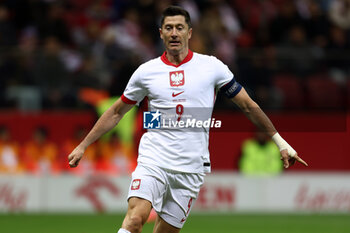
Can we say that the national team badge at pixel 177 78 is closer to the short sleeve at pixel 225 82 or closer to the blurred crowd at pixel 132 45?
the short sleeve at pixel 225 82

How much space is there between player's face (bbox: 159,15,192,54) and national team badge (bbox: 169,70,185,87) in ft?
0.61

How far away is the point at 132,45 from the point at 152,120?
10.4 metres

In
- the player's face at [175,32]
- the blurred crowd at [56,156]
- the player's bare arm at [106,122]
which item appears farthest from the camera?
the blurred crowd at [56,156]

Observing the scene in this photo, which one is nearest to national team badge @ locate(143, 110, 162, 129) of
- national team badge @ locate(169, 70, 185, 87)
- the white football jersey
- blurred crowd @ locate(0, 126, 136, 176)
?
the white football jersey

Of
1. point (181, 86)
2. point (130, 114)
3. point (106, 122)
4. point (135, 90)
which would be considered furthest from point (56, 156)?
point (181, 86)

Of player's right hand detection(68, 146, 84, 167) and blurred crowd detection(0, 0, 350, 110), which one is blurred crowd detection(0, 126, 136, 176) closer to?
blurred crowd detection(0, 0, 350, 110)

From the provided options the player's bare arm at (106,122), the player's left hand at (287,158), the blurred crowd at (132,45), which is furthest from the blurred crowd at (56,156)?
the player's left hand at (287,158)

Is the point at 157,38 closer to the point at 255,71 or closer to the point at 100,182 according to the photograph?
the point at 255,71

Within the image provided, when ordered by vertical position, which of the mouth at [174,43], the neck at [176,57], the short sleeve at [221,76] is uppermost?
the mouth at [174,43]

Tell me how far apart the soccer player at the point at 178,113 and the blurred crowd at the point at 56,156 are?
9.22m

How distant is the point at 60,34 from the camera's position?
16625mm

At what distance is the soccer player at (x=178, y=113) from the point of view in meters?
6.60

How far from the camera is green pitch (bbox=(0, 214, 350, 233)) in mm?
12055

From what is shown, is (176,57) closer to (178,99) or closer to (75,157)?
(178,99)
